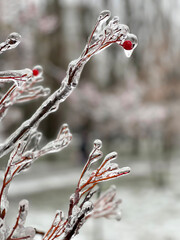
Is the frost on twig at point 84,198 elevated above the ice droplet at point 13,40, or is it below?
below

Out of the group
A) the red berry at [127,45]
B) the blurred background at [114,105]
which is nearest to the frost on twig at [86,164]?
the red berry at [127,45]

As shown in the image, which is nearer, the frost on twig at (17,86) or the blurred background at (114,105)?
the frost on twig at (17,86)

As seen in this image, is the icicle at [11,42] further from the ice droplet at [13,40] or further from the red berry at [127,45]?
the red berry at [127,45]

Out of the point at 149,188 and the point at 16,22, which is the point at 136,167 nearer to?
the point at 149,188

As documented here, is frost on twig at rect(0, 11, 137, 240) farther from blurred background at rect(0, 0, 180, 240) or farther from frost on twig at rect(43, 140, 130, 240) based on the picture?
blurred background at rect(0, 0, 180, 240)

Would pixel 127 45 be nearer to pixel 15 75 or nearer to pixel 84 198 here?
pixel 15 75

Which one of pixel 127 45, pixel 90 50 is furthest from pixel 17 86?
pixel 127 45

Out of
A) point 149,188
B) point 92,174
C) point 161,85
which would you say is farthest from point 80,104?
point 92,174

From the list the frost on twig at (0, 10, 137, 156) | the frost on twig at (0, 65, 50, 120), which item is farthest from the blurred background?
the frost on twig at (0, 10, 137, 156)
